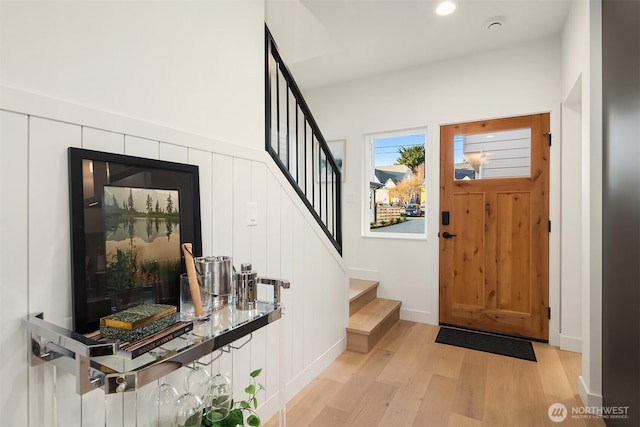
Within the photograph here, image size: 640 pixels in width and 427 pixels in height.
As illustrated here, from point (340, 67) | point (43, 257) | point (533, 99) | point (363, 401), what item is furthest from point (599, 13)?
point (43, 257)

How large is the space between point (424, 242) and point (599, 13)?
2.26m

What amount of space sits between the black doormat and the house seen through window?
1.08 metres

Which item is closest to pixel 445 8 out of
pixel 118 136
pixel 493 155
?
pixel 493 155

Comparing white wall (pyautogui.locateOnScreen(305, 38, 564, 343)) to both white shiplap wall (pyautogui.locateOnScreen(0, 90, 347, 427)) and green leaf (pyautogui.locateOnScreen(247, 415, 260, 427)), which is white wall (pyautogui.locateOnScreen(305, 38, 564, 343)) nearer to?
white shiplap wall (pyautogui.locateOnScreen(0, 90, 347, 427))

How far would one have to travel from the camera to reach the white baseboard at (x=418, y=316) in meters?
3.47

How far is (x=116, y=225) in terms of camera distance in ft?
3.50

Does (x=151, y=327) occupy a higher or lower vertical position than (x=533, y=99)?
lower

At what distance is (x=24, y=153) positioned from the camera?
883 millimetres

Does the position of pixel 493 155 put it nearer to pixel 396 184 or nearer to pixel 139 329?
pixel 396 184

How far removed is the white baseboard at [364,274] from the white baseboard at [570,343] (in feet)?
5.80

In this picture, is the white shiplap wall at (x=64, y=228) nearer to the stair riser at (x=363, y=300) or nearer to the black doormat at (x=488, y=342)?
the stair riser at (x=363, y=300)

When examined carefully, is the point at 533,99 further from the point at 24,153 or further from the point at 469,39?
the point at 24,153

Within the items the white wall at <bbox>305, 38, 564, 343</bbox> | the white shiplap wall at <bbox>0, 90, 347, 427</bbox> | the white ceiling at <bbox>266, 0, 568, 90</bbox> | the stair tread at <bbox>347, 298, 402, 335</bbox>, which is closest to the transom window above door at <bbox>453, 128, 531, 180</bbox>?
the white wall at <bbox>305, 38, 564, 343</bbox>

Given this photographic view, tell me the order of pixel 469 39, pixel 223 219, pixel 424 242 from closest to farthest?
pixel 223 219, pixel 469 39, pixel 424 242
